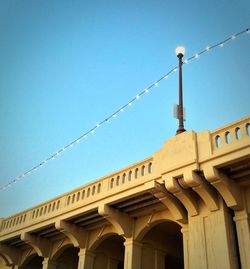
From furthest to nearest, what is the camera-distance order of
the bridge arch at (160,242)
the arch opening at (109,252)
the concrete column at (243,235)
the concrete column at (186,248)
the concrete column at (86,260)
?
the arch opening at (109,252) < the concrete column at (86,260) < the bridge arch at (160,242) < the concrete column at (186,248) < the concrete column at (243,235)

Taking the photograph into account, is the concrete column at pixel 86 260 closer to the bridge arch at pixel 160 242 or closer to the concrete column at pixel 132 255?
the concrete column at pixel 132 255

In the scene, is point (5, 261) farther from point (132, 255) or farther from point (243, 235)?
point (243, 235)

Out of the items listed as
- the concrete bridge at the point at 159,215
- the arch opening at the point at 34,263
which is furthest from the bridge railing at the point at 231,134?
the arch opening at the point at 34,263

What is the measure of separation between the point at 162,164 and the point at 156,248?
4106 mm

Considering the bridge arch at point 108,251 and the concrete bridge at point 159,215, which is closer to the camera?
the concrete bridge at point 159,215

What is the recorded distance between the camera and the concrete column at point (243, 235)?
9.38 m

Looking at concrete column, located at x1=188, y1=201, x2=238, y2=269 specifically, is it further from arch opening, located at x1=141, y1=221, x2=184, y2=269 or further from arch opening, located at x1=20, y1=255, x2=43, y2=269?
arch opening, located at x1=20, y1=255, x2=43, y2=269

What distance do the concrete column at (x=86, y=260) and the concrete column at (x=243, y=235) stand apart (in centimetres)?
638

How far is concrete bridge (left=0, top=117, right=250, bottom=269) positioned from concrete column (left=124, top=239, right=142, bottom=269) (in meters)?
0.03

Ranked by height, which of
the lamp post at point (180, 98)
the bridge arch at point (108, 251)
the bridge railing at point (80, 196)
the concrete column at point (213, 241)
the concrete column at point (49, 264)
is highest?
the lamp post at point (180, 98)

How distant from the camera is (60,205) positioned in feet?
48.0

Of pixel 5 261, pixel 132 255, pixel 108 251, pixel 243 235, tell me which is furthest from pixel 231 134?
pixel 5 261

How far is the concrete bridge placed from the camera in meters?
9.83

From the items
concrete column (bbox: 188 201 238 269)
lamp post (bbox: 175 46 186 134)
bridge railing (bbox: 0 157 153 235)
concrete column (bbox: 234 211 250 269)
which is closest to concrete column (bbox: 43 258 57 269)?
bridge railing (bbox: 0 157 153 235)
